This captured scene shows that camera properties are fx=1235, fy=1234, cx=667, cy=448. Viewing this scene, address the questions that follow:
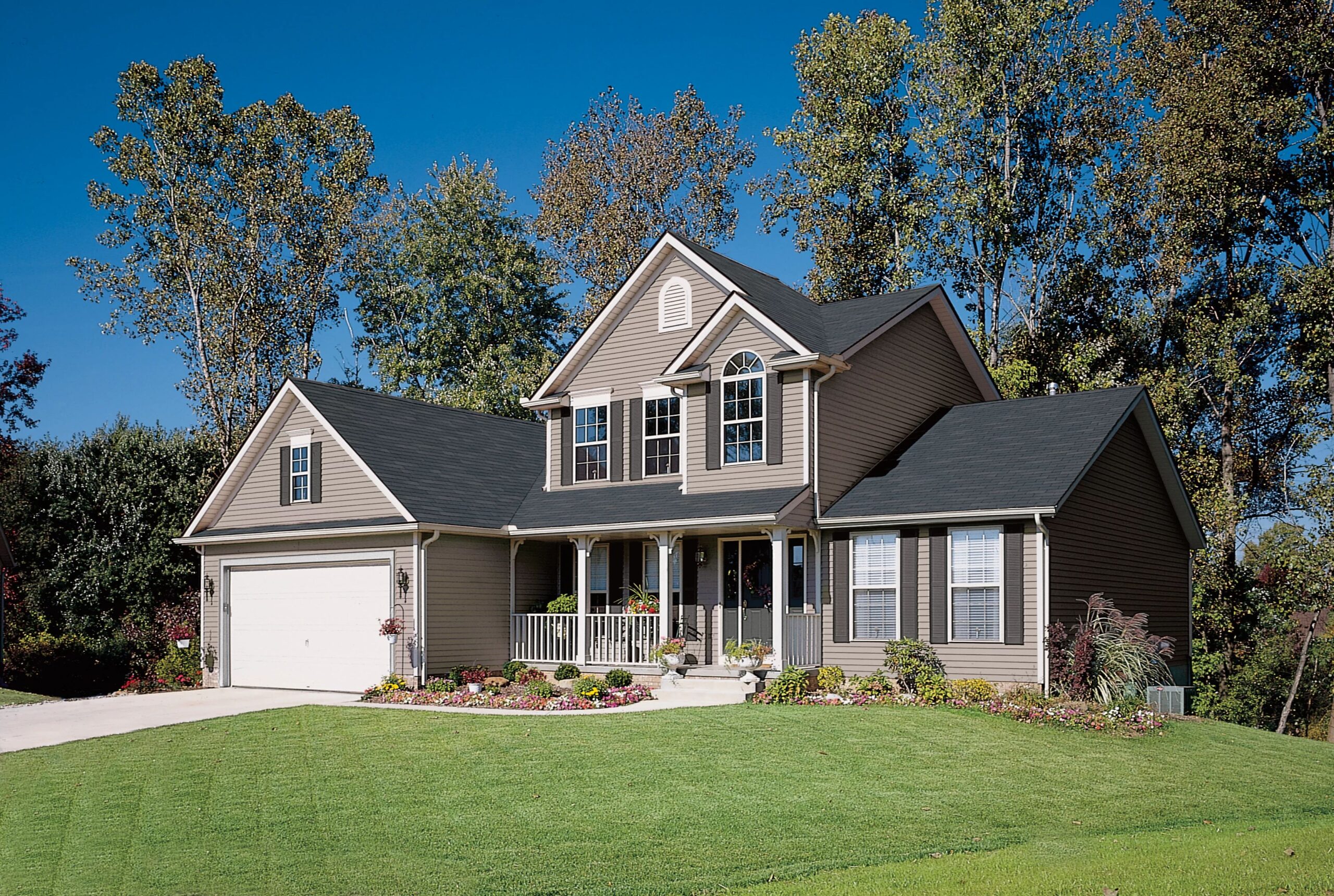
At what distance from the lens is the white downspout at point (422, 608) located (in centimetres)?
2308

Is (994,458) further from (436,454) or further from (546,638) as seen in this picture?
(436,454)

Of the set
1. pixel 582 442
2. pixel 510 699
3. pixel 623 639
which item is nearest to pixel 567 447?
pixel 582 442

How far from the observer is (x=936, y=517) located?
66.4 ft

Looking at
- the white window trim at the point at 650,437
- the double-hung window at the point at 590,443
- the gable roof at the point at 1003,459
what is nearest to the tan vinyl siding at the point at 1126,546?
the gable roof at the point at 1003,459

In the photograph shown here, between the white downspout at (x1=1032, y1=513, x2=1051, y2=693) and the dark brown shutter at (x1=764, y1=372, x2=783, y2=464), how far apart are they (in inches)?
190

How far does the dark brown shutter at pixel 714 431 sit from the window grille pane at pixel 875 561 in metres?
3.12

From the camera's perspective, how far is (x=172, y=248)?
128ft

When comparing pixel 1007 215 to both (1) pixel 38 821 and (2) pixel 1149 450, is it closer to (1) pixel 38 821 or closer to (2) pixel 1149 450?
(2) pixel 1149 450

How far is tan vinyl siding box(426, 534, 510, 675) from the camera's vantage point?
77.2 feet

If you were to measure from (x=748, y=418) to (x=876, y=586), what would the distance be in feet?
12.9

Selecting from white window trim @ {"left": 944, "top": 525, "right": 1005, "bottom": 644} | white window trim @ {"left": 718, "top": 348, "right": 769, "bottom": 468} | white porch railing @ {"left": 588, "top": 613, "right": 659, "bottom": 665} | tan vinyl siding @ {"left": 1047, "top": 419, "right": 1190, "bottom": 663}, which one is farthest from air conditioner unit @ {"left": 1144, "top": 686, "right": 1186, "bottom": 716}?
white porch railing @ {"left": 588, "top": 613, "right": 659, "bottom": 665}

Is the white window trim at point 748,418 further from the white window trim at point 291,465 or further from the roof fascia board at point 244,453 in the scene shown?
the roof fascia board at point 244,453

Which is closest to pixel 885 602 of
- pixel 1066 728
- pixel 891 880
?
pixel 1066 728

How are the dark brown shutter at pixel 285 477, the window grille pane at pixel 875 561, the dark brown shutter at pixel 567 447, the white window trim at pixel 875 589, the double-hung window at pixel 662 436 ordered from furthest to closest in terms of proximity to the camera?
the dark brown shutter at pixel 567 447
the dark brown shutter at pixel 285 477
the double-hung window at pixel 662 436
the window grille pane at pixel 875 561
the white window trim at pixel 875 589
